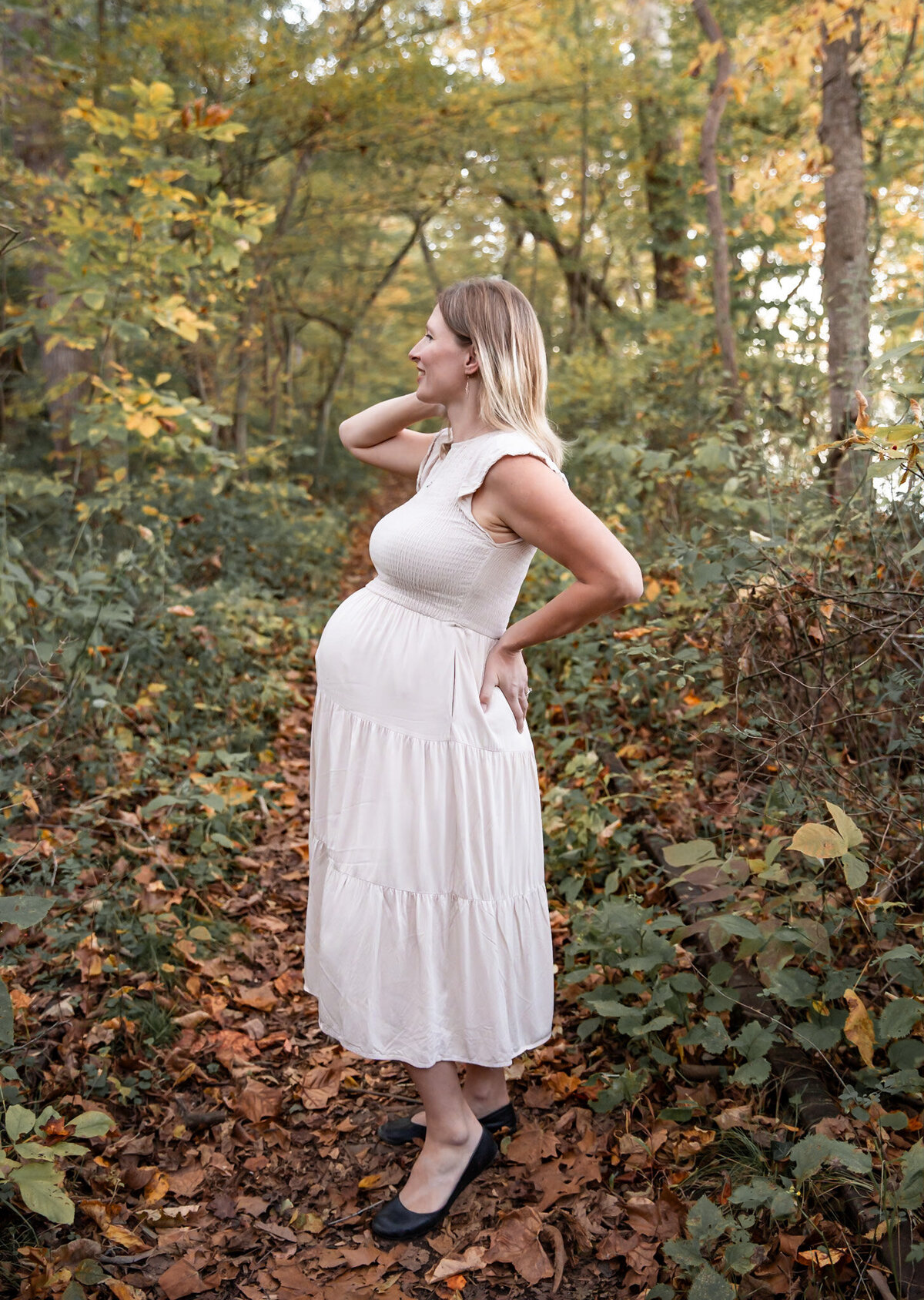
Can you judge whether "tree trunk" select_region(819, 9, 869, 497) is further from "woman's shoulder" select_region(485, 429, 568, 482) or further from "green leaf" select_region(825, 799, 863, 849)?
"green leaf" select_region(825, 799, 863, 849)

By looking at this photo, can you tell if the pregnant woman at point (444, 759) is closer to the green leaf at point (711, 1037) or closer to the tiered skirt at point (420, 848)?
the tiered skirt at point (420, 848)

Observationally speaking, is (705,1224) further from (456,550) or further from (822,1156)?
(456,550)

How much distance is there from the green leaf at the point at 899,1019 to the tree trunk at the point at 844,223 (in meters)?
3.43

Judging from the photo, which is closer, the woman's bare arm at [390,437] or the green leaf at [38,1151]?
the green leaf at [38,1151]

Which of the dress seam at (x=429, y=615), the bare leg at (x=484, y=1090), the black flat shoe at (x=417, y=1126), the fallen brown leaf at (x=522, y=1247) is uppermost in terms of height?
the dress seam at (x=429, y=615)

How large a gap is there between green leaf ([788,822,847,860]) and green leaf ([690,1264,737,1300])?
0.85 meters

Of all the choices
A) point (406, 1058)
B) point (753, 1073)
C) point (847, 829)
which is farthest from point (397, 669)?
point (753, 1073)

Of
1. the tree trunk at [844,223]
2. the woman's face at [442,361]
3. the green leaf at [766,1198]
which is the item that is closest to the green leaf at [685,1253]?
the green leaf at [766,1198]

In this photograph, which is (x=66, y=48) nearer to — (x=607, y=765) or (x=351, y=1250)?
(x=607, y=765)

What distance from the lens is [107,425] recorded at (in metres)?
5.09

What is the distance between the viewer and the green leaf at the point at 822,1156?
1.91 meters

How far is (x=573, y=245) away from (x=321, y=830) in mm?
12247

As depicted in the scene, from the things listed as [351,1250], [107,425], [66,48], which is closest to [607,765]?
[351,1250]

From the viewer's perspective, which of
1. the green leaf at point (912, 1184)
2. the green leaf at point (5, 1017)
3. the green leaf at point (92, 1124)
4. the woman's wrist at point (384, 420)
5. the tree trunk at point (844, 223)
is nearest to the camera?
the green leaf at point (912, 1184)
